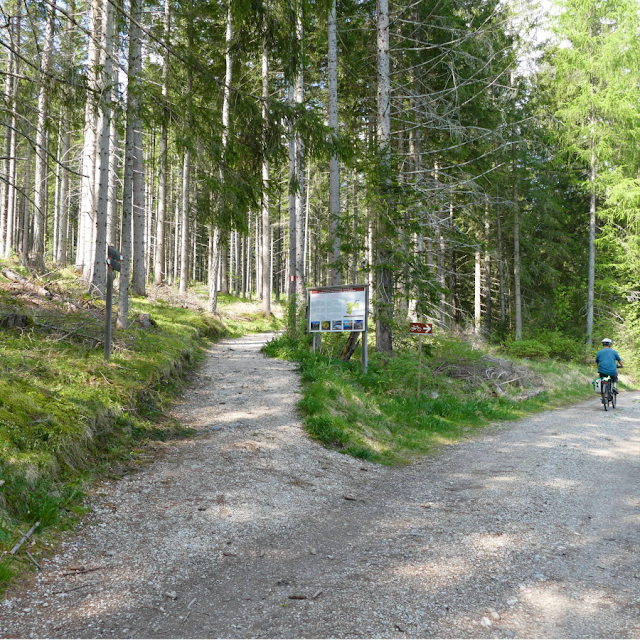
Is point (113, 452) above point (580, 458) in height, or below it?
above

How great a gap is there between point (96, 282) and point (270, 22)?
6961 mm

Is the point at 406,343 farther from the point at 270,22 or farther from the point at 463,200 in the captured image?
the point at 463,200

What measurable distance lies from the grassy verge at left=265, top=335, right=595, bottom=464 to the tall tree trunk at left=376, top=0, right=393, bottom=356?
1347mm

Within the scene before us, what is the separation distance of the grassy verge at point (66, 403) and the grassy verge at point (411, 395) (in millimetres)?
2524

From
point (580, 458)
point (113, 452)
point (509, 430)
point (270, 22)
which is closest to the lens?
point (113, 452)

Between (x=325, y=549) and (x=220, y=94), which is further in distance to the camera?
(x=220, y=94)

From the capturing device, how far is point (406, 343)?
12.4 meters

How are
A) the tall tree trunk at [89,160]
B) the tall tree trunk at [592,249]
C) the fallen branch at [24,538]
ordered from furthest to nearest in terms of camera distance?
the tall tree trunk at [592,249]
the tall tree trunk at [89,160]
the fallen branch at [24,538]

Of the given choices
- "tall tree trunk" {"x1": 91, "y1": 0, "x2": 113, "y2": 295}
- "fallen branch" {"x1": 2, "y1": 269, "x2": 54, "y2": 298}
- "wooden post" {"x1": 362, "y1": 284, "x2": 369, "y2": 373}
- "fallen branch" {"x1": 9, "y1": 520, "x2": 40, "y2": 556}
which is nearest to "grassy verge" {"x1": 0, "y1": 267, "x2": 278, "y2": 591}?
"fallen branch" {"x1": 9, "y1": 520, "x2": 40, "y2": 556}

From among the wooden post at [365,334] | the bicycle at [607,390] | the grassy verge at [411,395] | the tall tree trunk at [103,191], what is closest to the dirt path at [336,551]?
the grassy verge at [411,395]

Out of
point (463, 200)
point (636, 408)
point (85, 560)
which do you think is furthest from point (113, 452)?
point (463, 200)

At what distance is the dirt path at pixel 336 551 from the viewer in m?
2.88

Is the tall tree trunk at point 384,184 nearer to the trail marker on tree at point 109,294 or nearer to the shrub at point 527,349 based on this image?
the trail marker on tree at point 109,294

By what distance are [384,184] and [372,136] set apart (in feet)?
20.2
